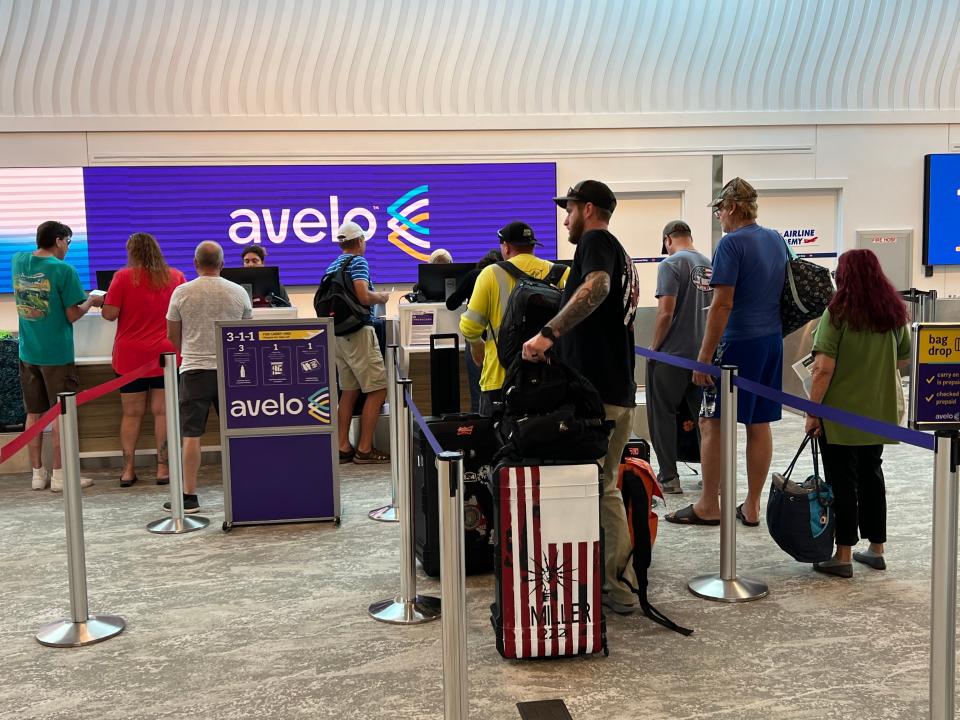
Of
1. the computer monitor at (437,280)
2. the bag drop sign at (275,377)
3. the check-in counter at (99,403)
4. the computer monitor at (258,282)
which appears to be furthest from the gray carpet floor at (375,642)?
the computer monitor at (437,280)

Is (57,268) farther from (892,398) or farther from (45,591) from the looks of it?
(892,398)

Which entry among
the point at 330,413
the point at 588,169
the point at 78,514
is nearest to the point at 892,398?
the point at 330,413

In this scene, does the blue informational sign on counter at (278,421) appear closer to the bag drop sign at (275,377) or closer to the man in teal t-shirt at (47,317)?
the bag drop sign at (275,377)

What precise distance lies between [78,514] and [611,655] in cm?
205

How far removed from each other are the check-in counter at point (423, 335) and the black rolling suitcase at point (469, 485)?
277cm

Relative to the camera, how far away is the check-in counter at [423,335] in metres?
6.93

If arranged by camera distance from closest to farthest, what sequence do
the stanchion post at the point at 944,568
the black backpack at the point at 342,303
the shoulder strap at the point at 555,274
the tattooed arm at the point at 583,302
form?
the stanchion post at the point at 944,568 < the tattooed arm at the point at 583,302 < the shoulder strap at the point at 555,274 < the black backpack at the point at 342,303

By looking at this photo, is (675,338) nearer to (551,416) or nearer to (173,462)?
(551,416)

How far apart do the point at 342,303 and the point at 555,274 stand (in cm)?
238

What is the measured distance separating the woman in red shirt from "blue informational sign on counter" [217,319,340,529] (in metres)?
1.06

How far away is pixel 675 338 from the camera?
5438 millimetres

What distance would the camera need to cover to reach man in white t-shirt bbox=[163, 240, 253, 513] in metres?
5.30

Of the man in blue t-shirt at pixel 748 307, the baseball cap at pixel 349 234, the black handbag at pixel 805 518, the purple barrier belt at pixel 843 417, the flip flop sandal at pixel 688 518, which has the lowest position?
the flip flop sandal at pixel 688 518

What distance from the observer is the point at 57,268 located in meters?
5.79
